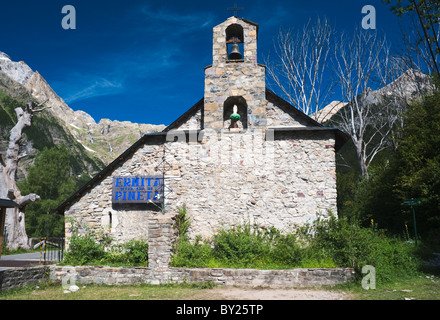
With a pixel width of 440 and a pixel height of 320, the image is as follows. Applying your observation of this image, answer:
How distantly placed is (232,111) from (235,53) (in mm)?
2351

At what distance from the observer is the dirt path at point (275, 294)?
732 centimetres

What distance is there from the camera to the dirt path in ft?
24.0

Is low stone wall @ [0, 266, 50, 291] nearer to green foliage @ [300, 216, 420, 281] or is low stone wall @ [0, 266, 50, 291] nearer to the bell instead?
green foliage @ [300, 216, 420, 281]

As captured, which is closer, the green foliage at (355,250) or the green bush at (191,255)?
the green foliage at (355,250)

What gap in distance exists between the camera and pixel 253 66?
11.6 metres

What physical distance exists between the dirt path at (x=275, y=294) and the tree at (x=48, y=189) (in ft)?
85.3

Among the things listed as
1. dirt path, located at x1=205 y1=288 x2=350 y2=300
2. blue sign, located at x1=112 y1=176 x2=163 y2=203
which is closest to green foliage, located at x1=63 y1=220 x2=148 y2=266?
blue sign, located at x1=112 y1=176 x2=163 y2=203

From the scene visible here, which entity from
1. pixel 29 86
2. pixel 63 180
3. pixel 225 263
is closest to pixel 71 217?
pixel 225 263

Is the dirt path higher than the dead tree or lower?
lower

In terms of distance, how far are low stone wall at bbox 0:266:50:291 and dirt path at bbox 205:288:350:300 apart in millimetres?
5648

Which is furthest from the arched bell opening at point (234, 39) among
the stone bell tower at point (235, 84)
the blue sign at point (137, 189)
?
the blue sign at point (137, 189)

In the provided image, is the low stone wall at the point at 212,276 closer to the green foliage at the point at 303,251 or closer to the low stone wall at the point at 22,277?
the low stone wall at the point at 22,277

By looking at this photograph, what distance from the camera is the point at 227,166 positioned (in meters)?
11.1
